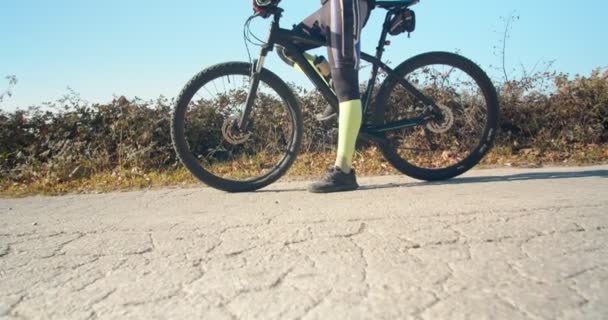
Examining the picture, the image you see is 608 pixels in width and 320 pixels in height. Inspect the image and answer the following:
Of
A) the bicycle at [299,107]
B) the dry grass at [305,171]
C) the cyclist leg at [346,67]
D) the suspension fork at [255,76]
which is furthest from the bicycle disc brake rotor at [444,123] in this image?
the suspension fork at [255,76]

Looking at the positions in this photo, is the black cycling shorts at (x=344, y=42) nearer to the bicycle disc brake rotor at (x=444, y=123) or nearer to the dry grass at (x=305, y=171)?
the bicycle disc brake rotor at (x=444, y=123)

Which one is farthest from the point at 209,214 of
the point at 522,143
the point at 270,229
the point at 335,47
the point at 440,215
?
the point at 522,143

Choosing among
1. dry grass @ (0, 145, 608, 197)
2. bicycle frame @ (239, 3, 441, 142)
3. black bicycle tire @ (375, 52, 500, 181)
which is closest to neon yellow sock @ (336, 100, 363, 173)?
bicycle frame @ (239, 3, 441, 142)

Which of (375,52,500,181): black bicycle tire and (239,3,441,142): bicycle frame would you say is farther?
(375,52,500,181): black bicycle tire

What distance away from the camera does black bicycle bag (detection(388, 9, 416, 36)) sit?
10.6 feet

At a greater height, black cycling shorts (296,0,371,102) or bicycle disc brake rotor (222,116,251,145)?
black cycling shorts (296,0,371,102)

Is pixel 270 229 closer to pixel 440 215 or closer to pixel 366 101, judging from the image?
pixel 440 215

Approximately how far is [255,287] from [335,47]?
6.65ft

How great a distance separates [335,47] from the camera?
295 cm

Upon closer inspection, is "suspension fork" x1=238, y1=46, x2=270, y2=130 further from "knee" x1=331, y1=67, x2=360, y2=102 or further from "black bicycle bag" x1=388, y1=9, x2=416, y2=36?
"black bicycle bag" x1=388, y1=9, x2=416, y2=36

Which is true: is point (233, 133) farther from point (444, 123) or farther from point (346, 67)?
point (444, 123)

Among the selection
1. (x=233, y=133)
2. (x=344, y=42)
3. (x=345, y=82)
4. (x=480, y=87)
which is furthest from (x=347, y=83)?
(x=480, y=87)

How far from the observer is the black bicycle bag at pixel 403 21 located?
3.23 m

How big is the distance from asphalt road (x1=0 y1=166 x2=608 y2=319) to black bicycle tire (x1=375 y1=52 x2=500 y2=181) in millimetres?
589
